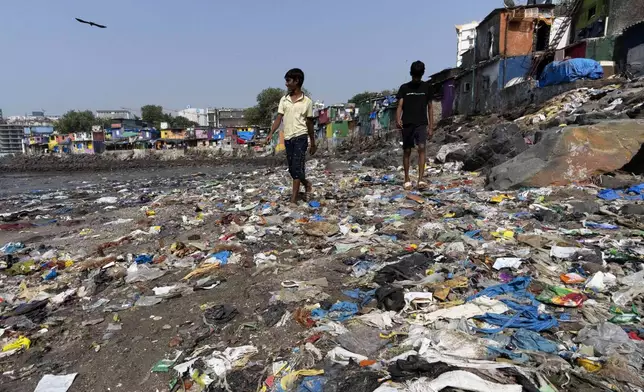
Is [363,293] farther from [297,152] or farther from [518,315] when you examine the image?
[297,152]

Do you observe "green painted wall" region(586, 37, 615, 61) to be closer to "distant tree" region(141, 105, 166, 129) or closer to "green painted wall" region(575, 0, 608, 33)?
"green painted wall" region(575, 0, 608, 33)

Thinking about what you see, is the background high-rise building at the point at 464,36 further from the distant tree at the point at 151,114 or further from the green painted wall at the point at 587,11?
the distant tree at the point at 151,114

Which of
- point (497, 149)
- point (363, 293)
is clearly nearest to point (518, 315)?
point (363, 293)

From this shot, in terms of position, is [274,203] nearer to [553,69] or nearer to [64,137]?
[553,69]

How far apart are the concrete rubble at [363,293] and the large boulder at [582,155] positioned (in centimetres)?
2

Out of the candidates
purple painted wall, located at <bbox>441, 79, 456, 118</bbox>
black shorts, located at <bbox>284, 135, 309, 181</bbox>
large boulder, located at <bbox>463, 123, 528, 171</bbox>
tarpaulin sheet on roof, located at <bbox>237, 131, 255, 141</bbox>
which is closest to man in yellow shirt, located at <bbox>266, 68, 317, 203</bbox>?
black shorts, located at <bbox>284, 135, 309, 181</bbox>

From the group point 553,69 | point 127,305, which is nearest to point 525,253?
point 127,305

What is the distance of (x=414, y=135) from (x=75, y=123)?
70.9 metres

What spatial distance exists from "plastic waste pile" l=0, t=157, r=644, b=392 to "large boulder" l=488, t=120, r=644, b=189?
13.5 inches

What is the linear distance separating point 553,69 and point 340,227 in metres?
16.7

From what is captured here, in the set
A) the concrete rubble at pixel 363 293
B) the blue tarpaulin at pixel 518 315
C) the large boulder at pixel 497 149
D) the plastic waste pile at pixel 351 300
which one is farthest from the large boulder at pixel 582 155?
the blue tarpaulin at pixel 518 315

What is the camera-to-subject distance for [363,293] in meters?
2.47

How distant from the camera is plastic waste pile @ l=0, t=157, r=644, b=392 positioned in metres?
1.67

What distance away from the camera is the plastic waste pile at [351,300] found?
167 centimetres
